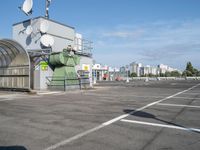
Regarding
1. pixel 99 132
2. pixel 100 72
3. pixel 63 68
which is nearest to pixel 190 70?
pixel 100 72

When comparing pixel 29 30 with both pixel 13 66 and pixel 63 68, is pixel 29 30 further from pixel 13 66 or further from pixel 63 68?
pixel 63 68

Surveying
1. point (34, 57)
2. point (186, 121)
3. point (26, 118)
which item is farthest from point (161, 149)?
point (34, 57)

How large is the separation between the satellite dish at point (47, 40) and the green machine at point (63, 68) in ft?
3.60

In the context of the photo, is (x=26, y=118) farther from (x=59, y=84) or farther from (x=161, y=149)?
(x=59, y=84)

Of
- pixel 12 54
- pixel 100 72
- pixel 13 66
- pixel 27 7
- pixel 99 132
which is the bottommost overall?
pixel 99 132

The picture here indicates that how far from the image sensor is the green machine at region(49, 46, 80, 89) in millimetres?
20766

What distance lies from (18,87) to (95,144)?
16419mm

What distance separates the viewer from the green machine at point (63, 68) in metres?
20.8

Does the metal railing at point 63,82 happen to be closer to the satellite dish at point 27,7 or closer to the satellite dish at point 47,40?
the satellite dish at point 47,40

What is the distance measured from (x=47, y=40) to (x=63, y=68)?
309 centimetres

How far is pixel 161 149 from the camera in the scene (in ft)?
15.5

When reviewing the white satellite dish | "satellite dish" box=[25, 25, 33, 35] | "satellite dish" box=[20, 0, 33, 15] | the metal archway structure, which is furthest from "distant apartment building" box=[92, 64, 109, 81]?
the metal archway structure

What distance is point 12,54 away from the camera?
67.7 ft

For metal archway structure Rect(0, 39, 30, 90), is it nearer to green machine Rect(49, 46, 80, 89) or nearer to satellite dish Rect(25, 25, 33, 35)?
satellite dish Rect(25, 25, 33, 35)
